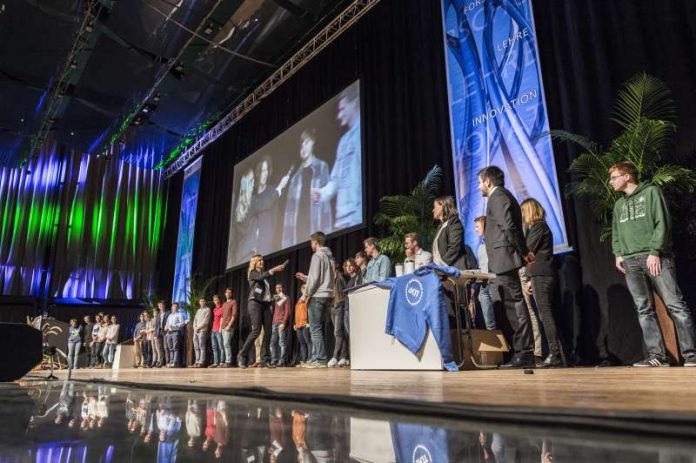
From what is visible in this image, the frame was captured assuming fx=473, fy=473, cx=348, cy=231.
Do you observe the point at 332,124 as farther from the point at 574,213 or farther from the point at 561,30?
the point at 574,213

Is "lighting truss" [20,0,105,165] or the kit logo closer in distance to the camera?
the kit logo

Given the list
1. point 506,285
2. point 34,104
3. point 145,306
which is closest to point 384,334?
point 506,285

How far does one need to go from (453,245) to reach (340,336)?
227 cm

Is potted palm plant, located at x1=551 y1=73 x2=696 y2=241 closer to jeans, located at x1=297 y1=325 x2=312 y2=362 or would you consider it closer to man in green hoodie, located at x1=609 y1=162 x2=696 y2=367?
man in green hoodie, located at x1=609 y1=162 x2=696 y2=367

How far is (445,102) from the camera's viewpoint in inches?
214

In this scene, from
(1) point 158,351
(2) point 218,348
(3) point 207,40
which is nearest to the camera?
(3) point 207,40

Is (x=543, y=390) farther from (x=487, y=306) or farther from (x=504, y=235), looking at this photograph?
(x=487, y=306)

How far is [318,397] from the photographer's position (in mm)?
846

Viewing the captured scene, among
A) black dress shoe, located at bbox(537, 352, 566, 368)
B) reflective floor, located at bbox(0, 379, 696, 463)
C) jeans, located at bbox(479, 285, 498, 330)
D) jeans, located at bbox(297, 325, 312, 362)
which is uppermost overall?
jeans, located at bbox(479, 285, 498, 330)

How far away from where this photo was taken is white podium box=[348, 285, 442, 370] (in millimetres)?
2688

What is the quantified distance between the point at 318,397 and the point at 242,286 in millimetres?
7862

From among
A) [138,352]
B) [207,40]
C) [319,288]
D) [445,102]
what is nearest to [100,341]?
[138,352]

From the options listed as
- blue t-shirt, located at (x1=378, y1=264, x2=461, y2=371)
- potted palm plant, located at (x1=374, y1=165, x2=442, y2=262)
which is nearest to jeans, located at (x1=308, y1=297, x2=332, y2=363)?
potted palm plant, located at (x1=374, y1=165, x2=442, y2=262)

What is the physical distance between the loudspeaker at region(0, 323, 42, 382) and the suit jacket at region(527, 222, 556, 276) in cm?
307
